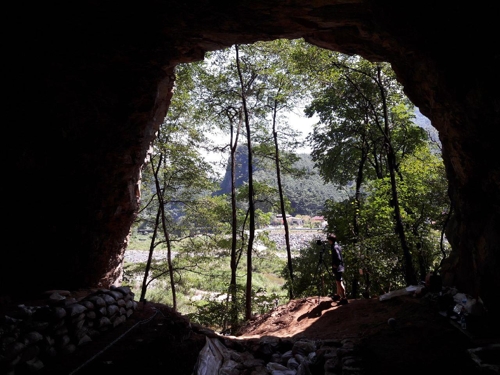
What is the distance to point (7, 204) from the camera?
5.39m

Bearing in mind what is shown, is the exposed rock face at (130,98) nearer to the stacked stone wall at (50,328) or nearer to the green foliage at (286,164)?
the stacked stone wall at (50,328)

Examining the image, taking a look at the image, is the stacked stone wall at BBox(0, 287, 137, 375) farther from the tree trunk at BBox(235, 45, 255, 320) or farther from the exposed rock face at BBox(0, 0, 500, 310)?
the tree trunk at BBox(235, 45, 255, 320)

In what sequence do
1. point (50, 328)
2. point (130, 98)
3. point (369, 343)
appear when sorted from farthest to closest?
point (130, 98) < point (369, 343) < point (50, 328)

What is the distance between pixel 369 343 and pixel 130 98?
7.08m

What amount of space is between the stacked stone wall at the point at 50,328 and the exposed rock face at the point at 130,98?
6.23 feet

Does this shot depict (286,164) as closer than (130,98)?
No

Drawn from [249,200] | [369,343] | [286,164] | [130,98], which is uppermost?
[286,164]

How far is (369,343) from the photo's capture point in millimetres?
4359

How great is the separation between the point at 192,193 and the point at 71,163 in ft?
25.1

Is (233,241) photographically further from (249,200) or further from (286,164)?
(286,164)

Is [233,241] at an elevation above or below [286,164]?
below

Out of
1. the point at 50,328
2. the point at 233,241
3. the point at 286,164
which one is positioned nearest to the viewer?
the point at 50,328

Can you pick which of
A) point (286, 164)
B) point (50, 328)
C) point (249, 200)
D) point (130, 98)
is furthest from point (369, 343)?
point (286, 164)

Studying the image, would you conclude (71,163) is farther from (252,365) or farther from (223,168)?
(223,168)
